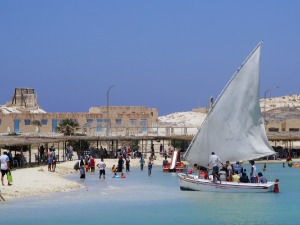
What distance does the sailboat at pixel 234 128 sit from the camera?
28812 millimetres

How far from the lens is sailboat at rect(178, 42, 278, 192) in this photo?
28.8m

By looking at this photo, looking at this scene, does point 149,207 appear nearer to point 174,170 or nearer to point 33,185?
point 33,185

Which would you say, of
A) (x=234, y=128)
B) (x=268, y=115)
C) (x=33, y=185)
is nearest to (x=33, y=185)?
(x=33, y=185)

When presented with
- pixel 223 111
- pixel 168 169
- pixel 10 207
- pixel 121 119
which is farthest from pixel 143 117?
pixel 10 207

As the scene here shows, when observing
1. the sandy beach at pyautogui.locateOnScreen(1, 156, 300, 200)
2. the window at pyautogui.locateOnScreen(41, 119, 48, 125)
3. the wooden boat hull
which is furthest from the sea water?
the window at pyautogui.locateOnScreen(41, 119, 48, 125)

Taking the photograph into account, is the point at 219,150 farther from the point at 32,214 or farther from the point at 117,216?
the point at 32,214

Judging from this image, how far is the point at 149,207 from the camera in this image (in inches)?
997

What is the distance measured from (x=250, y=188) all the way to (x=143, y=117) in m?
46.3

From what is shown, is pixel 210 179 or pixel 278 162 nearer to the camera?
pixel 210 179

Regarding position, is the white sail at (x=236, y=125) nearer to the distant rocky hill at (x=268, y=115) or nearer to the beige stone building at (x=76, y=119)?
the distant rocky hill at (x=268, y=115)

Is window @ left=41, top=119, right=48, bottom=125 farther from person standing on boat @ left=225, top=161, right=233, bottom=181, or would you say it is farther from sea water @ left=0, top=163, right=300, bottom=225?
person standing on boat @ left=225, top=161, right=233, bottom=181

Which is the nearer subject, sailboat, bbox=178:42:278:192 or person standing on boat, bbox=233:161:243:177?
sailboat, bbox=178:42:278:192

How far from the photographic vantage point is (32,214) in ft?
74.9

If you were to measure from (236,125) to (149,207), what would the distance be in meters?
6.17
